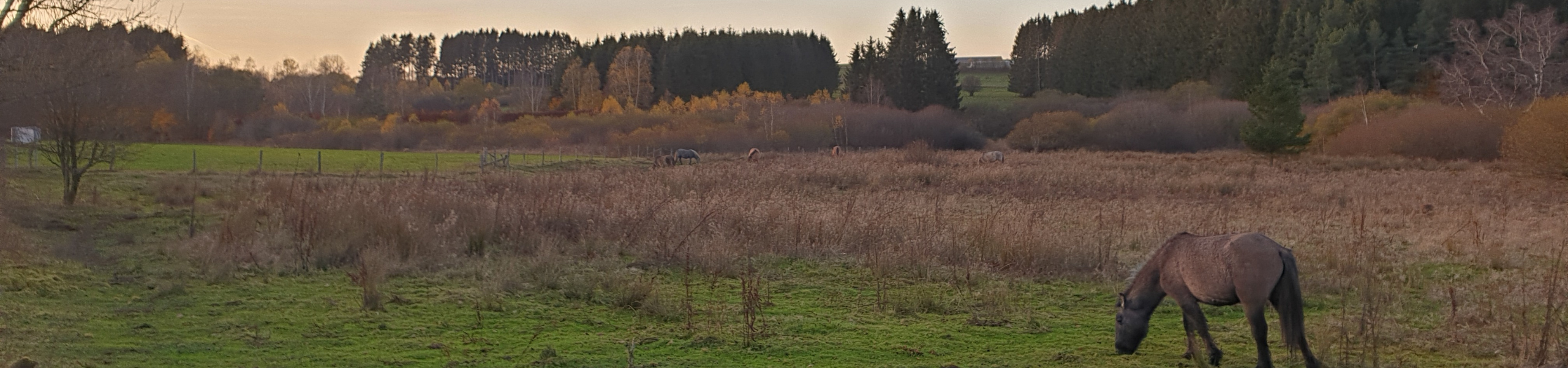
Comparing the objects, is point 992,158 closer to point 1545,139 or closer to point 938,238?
point 1545,139

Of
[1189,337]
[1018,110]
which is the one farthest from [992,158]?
[1018,110]

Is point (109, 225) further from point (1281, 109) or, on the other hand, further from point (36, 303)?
point (1281, 109)

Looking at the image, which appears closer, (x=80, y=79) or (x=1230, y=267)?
(x=1230, y=267)

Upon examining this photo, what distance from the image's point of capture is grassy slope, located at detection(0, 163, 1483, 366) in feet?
21.4

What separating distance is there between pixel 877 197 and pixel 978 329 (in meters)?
11.6

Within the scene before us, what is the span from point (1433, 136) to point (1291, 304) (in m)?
50.9

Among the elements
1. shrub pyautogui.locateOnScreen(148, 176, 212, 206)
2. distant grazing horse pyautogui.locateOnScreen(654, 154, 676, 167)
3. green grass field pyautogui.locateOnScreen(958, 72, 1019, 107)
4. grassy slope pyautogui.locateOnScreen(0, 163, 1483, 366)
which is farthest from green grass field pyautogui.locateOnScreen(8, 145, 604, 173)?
green grass field pyautogui.locateOnScreen(958, 72, 1019, 107)

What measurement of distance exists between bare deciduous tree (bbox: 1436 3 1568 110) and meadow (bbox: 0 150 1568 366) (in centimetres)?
3952

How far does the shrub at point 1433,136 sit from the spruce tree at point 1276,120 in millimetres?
7433

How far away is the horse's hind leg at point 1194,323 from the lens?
21.1ft

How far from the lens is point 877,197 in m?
19.3

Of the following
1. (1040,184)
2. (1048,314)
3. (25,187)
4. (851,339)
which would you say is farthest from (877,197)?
(25,187)

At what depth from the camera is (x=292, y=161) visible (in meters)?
39.8

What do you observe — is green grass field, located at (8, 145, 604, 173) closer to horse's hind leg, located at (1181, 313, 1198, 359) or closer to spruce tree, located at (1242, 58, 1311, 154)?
horse's hind leg, located at (1181, 313, 1198, 359)
